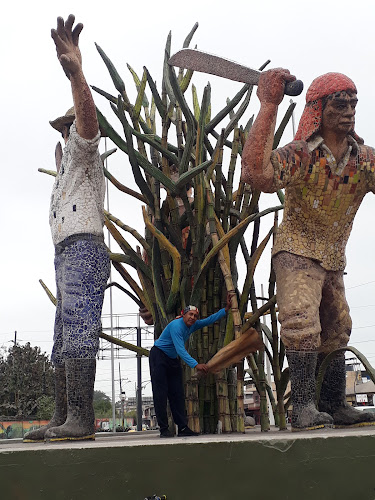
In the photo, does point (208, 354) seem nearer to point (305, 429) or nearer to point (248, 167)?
point (305, 429)

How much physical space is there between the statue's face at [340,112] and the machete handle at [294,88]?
0.69 ft

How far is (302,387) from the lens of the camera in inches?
120

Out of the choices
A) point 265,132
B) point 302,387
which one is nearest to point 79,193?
point 265,132

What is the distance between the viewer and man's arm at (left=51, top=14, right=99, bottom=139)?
10.0 ft

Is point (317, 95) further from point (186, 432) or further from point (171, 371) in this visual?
point (186, 432)

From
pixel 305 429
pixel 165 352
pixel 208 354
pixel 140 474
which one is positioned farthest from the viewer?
pixel 208 354

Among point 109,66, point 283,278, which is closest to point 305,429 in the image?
point 283,278

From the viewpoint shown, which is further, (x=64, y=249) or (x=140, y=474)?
(x=64, y=249)

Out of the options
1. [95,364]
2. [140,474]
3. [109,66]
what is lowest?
[140,474]

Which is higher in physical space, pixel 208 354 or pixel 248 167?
pixel 248 167

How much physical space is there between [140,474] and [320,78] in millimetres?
2032

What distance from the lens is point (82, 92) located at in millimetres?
3104

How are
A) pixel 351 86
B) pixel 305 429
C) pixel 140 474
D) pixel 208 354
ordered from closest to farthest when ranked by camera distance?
pixel 140 474 → pixel 305 429 → pixel 351 86 → pixel 208 354

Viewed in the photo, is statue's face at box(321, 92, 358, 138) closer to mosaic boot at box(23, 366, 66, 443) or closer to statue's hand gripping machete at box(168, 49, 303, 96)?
statue's hand gripping machete at box(168, 49, 303, 96)
